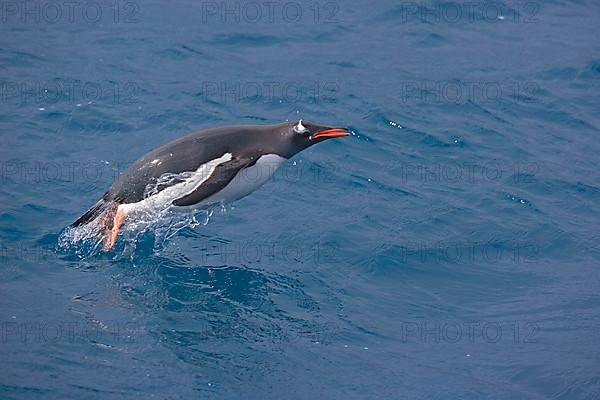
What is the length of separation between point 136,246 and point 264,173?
1910mm

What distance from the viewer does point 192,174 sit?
11648mm

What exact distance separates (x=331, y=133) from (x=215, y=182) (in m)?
1.62

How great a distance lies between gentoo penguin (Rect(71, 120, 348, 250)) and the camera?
11617 millimetres

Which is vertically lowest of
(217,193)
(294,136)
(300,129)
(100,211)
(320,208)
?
(320,208)

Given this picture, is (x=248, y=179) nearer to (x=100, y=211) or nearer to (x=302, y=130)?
(x=302, y=130)

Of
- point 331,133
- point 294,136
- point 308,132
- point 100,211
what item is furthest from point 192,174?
point 331,133

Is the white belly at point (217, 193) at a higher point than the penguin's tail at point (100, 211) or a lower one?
higher

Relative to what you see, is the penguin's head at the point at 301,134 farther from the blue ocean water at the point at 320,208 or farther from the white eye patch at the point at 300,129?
the blue ocean water at the point at 320,208

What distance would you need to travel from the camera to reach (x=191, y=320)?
35.8 feet

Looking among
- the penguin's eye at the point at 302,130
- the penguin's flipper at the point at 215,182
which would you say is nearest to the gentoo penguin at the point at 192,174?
the penguin's flipper at the point at 215,182

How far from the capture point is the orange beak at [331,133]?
12.0 metres

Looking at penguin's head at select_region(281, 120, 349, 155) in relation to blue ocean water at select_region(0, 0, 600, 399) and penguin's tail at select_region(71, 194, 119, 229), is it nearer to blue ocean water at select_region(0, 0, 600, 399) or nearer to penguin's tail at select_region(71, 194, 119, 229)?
blue ocean water at select_region(0, 0, 600, 399)

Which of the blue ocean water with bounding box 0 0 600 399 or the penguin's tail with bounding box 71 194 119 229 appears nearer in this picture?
the blue ocean water with bounding box 0 0 600 399

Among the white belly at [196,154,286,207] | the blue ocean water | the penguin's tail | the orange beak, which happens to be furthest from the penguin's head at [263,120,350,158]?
the penguin's tail
